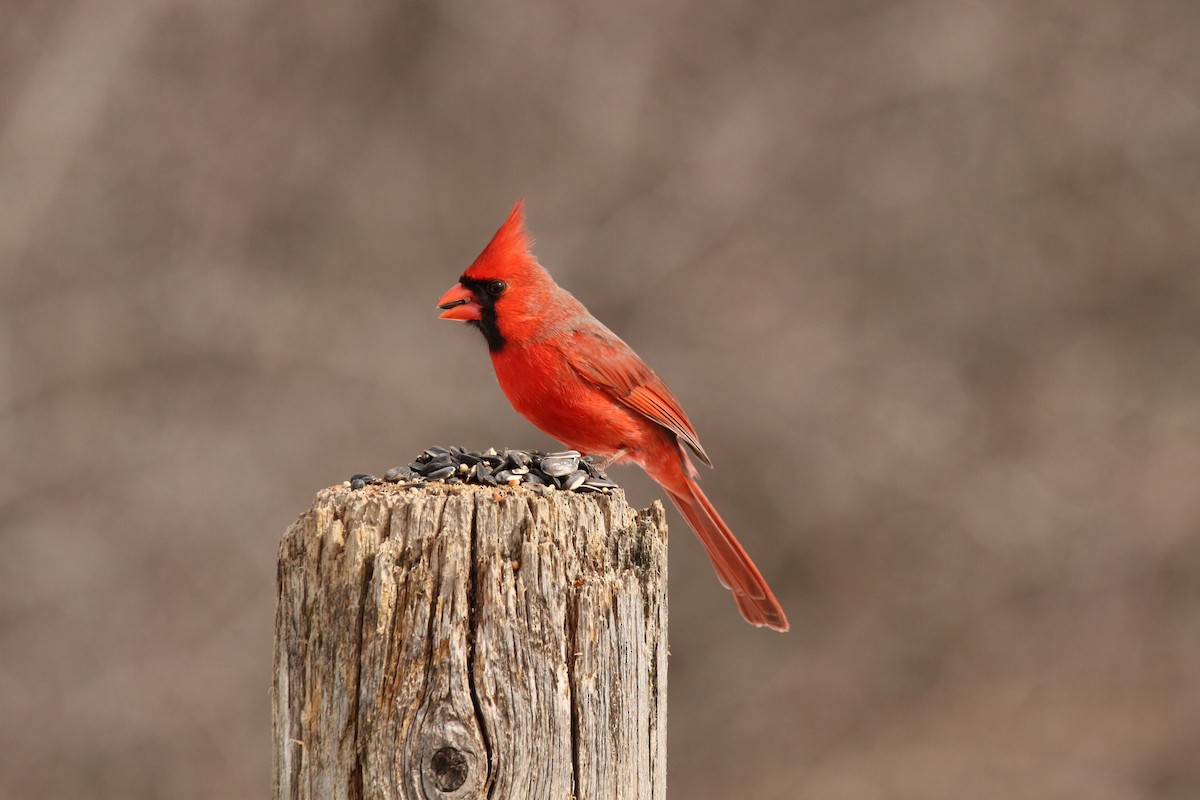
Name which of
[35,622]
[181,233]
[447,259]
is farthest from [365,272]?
[35,622]

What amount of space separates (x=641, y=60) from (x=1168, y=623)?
437 cm

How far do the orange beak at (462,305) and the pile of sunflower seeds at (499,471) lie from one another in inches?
50.1

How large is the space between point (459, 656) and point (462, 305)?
6.67ft

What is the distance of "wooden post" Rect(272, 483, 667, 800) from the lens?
1.88m

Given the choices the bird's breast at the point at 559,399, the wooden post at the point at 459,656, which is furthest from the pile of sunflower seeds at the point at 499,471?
the bird's breast at the point at 559,399

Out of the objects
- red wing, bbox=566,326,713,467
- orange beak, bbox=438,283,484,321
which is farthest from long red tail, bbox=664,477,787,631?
orange beak, bbox=438,283,484,321

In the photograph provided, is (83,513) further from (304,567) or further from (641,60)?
(304,567)

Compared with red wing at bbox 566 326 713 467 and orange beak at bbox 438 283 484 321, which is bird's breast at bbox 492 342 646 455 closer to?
red wing at bbox 566 326 713 467

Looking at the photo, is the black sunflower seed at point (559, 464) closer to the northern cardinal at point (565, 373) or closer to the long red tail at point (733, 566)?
the northern cardinal at point (565, 373)

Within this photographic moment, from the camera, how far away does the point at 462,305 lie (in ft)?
12.5

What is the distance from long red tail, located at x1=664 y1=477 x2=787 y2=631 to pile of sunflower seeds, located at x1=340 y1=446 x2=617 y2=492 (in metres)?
1.30

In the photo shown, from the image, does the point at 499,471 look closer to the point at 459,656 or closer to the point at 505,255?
the point at 459,656

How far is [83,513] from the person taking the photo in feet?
22.0

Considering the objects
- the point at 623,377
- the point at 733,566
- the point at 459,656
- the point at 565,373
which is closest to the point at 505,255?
the point at 565,373
